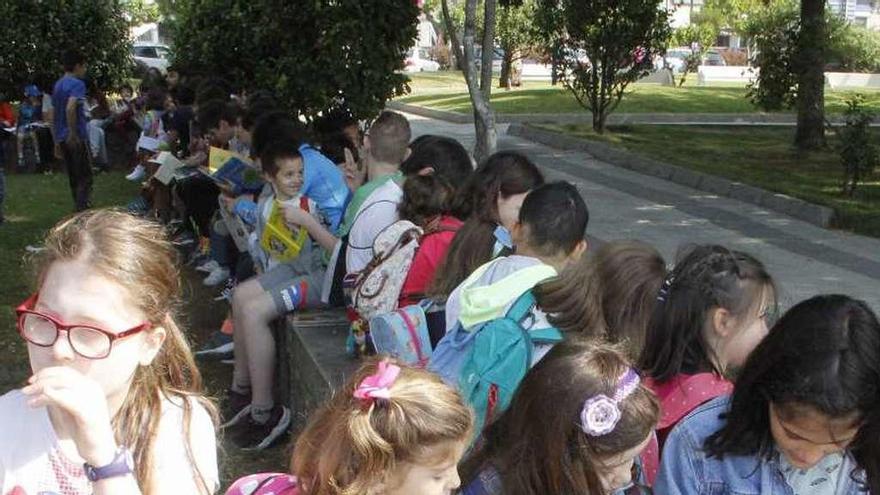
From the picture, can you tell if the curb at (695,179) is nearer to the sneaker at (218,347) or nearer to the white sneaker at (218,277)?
the white sneaker at (218,277)

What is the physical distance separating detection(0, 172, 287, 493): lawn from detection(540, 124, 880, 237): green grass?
6.56 m

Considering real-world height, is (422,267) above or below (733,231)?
above

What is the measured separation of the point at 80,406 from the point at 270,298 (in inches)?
150

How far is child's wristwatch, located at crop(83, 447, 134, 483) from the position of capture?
79.4 inches

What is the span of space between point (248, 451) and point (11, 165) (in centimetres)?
1264

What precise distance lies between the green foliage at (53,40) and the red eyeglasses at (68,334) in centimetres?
1632

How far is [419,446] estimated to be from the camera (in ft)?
7.80

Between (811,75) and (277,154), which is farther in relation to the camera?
(811,75)

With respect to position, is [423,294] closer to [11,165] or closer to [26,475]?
[26,475]

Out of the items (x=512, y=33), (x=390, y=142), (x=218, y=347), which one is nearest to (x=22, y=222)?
(x=218, y=347)

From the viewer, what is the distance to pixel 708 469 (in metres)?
2.64

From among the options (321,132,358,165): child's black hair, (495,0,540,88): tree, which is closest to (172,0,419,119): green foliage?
(321,132,358,165): child's black hair

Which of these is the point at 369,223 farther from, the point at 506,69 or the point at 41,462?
the point at 506,69

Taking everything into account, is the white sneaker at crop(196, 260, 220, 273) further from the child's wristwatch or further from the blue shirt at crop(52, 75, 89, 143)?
the child's wristwatch
